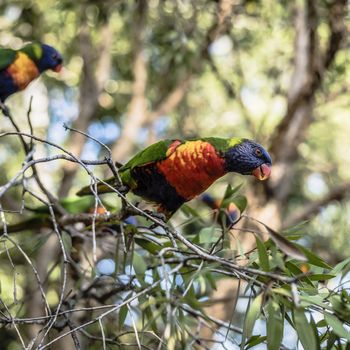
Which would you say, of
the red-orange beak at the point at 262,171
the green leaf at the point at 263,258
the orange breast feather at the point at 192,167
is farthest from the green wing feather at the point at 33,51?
the green leaf at the point at 263,258

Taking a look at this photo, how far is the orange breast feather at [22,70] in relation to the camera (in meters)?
3.09

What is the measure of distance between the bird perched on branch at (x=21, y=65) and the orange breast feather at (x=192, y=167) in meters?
1.36

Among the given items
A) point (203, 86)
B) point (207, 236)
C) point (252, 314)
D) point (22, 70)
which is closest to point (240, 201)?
point (207, 236)

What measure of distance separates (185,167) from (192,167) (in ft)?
0.11

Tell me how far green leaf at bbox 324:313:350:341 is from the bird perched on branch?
2.23 m

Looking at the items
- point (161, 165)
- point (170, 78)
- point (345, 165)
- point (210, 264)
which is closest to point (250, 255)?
point (210, 264)

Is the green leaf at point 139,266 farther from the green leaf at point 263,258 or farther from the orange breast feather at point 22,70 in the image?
the orange breast feather at point 22,70

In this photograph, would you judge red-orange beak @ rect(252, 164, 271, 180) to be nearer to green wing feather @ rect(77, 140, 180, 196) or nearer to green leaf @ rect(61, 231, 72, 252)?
green wing feather @ rect(77, 140, 180, 196)

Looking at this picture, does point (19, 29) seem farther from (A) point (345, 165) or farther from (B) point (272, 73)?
(A) point (345, 165)

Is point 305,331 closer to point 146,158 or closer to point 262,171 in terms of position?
point 262,171

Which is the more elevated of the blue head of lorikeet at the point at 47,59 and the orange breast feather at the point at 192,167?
the blue head of lorikeet at the point at 47,59

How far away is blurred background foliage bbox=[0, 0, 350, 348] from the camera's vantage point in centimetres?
397

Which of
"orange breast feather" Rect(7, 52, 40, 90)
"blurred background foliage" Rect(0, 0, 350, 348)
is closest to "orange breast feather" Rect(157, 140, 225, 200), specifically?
"blurred background foliage" Rect(0, 0, 350, 348)

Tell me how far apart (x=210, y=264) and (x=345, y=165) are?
5.21m
